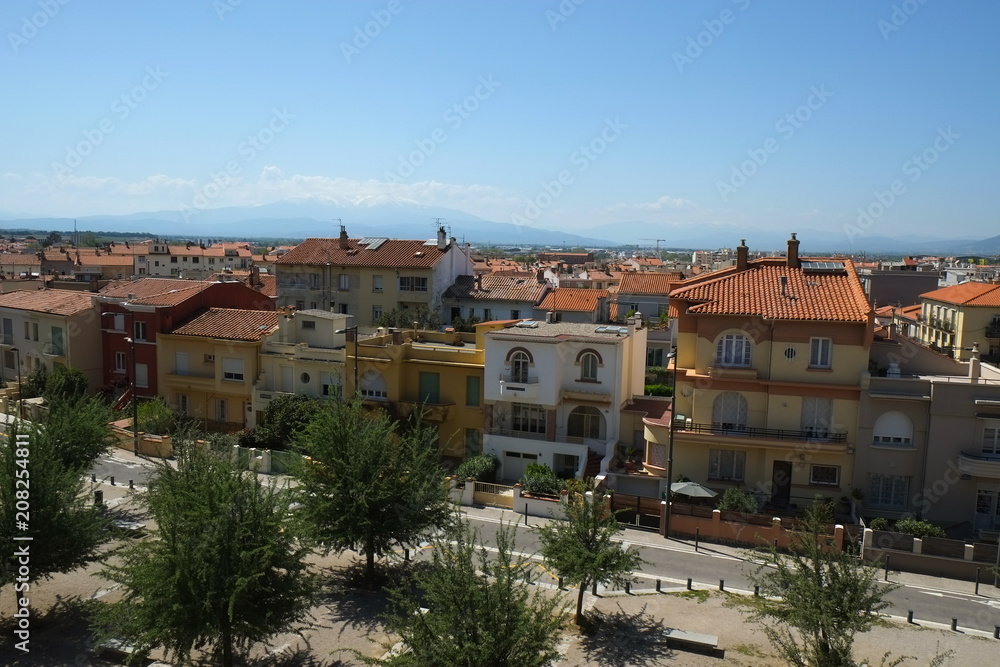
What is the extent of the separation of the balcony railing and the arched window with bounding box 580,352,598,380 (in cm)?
502

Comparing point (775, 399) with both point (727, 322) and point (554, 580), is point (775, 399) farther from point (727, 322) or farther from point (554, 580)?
point (554, 580)

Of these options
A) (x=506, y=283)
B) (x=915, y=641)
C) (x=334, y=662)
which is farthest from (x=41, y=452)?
(x=506, y=283)

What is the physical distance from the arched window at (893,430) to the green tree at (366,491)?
56.2 feet

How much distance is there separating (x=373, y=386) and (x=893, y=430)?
22668 mm

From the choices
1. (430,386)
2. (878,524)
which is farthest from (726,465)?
(430,386)

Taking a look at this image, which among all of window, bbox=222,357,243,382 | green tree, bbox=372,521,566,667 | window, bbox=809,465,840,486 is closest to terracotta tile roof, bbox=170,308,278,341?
window, bbox=222,357,243,382

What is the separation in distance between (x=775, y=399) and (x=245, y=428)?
26.0m

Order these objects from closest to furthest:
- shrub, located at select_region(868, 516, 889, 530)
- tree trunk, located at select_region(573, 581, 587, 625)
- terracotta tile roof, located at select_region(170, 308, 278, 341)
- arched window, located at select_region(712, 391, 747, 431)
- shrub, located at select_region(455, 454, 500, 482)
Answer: tree trunk, located at select_region(573, 581, 587, 625)
shrub, located at select_region(868, 516, 889, 530)
arched window, located at select_region(712, 391, 747, 431)
shrub, located at select_region(455, 454, 500, 482)
terracotta tile roof, located at select_region(170, 308, 278, 341)

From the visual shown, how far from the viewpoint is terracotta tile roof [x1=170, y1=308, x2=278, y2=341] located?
41.7 m

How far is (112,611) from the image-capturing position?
17.8 m

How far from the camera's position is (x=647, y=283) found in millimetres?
71688

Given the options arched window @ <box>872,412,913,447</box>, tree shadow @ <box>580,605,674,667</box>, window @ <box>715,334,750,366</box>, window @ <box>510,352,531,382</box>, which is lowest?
tree shadow @ <box>580,605,674,667</box>

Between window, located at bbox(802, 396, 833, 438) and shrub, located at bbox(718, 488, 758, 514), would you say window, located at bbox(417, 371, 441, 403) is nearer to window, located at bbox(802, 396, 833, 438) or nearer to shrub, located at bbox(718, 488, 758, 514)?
shrub, located at bbox(718, 488, 758, 514)

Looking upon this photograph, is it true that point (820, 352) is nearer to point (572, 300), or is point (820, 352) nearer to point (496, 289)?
point (572, 300)
